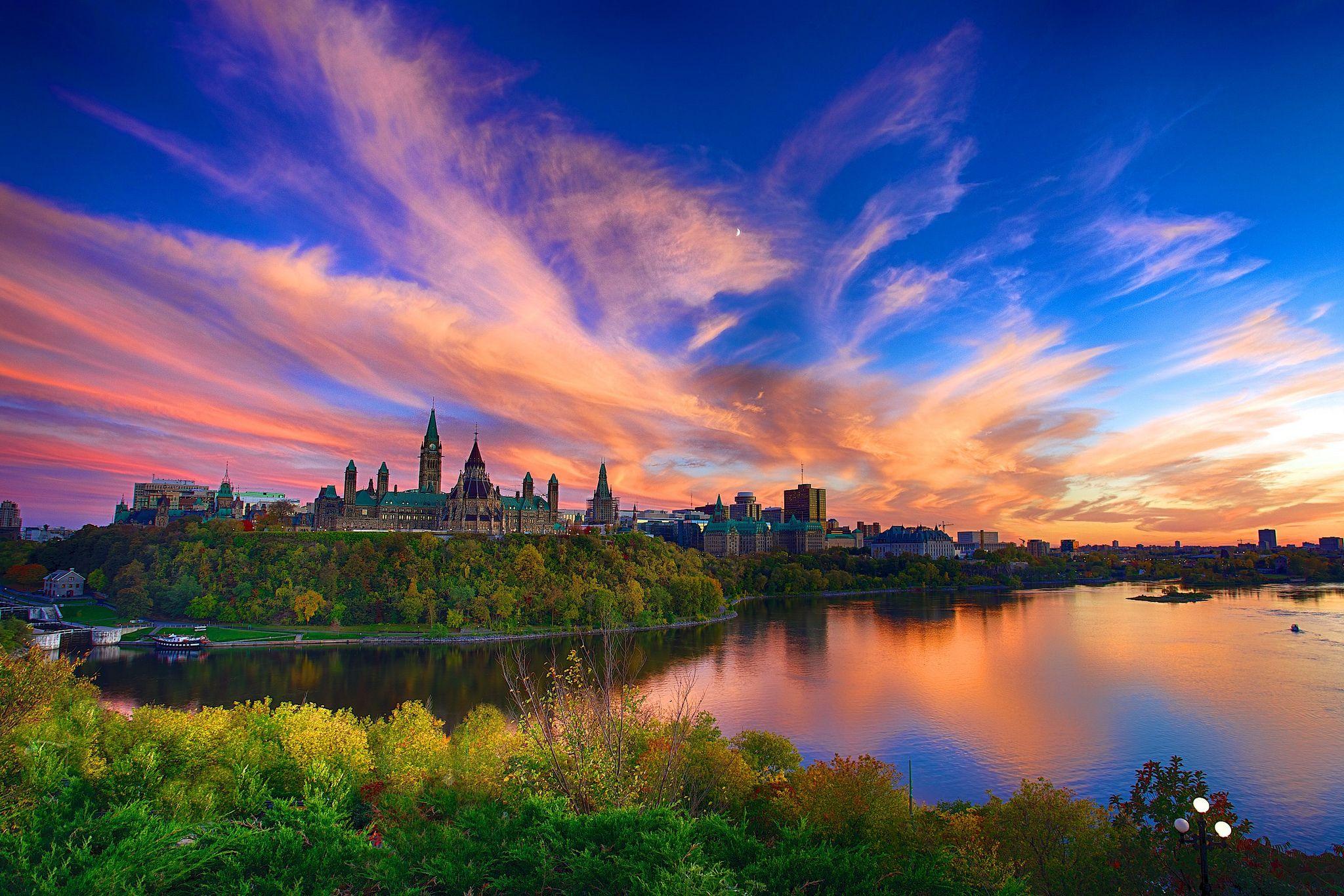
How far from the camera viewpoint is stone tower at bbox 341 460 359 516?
100 metres

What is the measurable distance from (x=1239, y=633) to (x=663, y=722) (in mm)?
57243

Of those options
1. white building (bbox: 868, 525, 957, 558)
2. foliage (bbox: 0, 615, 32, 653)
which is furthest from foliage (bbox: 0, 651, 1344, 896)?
white building (bbox: 868, 525, 957, 558)

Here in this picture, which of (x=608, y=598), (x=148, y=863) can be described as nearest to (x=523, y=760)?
(x=148, y=863)

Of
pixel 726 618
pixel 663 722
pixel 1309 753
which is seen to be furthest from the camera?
pixel 726 618

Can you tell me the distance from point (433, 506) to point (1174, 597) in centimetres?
10398

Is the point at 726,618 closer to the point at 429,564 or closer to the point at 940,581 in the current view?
the point at 429,564

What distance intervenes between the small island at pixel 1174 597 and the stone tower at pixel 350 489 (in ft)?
361

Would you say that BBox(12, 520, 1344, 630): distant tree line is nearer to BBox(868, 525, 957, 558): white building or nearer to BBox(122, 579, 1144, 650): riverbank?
BBox(122, 579, 1144, 650): riverbank

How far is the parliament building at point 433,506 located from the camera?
9944 cm

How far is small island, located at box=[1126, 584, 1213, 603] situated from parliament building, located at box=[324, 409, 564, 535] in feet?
277

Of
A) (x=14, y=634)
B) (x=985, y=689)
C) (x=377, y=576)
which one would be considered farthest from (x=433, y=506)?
(x=985, y=689)

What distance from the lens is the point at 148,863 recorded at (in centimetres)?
791

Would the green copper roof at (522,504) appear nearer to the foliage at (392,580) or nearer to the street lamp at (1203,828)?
the foliage at (392,580)

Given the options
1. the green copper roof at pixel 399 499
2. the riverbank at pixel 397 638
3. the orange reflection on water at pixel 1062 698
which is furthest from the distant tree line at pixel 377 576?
the green copper roof at pixel 399 499
